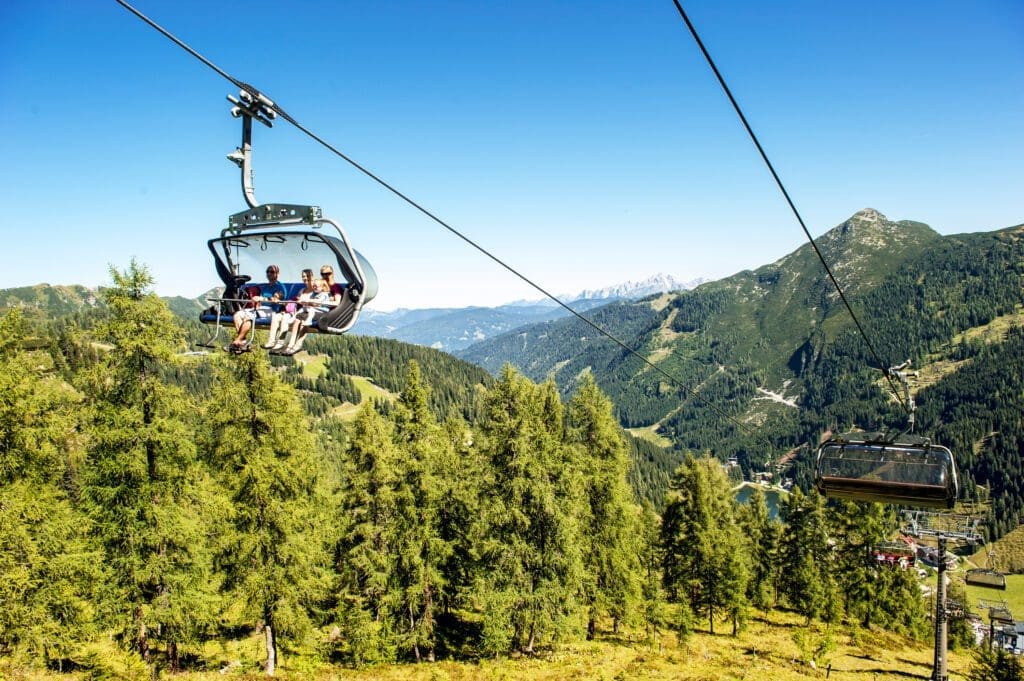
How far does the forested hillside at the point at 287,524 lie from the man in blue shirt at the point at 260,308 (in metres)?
8.74

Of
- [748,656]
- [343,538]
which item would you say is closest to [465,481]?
[343,538]

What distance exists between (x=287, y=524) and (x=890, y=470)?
1849cm

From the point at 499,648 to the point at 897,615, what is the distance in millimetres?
35105

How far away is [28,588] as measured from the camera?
1545 centimetres

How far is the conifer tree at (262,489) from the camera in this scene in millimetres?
18047

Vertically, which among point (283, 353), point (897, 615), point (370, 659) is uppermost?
point (283, 353)

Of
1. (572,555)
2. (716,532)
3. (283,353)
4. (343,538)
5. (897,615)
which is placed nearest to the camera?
(283,353)

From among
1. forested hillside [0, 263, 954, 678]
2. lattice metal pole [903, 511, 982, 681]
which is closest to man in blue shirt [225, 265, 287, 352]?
forested hillside [0, 263, 954, 678]

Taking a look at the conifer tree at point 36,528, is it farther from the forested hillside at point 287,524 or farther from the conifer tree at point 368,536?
the conifer tree at point 368,536

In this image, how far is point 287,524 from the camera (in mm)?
18750

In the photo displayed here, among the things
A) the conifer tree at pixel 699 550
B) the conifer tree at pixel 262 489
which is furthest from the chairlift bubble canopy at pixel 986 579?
the conifer tree at pixel 262 489

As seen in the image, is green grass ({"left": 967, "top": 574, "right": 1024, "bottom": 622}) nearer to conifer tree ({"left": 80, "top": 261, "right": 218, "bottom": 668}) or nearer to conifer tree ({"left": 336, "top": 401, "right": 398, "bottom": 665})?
conifer tree ({"left": 336, "top": 401, "right": 398, "bottom": 665})

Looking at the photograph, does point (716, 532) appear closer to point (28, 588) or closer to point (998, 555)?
point (28, 588)

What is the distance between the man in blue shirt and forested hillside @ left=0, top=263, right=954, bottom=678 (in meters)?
8.74
